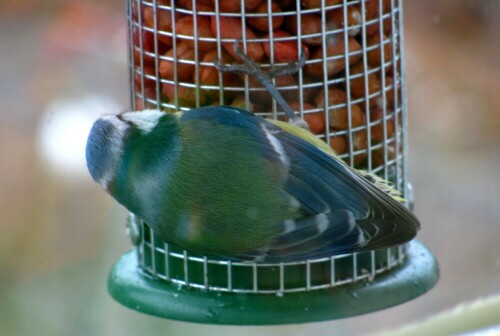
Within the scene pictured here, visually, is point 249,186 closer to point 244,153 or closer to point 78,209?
point 244,153

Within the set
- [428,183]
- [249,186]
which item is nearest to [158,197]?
[249,186]

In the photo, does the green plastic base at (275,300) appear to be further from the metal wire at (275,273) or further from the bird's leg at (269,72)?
the bird's leg at (269,72)

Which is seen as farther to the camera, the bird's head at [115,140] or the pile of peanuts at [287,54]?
the pile of peanuts at [287,54]

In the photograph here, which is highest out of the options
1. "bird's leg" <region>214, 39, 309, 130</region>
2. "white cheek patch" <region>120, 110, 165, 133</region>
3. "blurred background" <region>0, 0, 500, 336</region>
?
"bird's leg" <region>214, 39, 309, 130</region>

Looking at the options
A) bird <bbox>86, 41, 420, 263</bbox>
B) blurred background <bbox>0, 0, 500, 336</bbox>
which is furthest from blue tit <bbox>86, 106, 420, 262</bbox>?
blurred background <bbox>0, 0, 500, 336</bbox>

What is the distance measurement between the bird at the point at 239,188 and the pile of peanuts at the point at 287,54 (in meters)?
0.23

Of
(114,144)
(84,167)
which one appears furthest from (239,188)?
(84,167)

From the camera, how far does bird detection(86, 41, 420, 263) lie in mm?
3230

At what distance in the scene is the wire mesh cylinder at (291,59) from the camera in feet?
11.4

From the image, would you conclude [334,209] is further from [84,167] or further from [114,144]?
[84,167]

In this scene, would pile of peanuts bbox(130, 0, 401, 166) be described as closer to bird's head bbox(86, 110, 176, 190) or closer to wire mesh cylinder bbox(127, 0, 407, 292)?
wire mesh cylinder bbox(127, 0, 407, 292)

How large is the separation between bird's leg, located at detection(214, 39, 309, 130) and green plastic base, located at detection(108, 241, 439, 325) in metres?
0.53

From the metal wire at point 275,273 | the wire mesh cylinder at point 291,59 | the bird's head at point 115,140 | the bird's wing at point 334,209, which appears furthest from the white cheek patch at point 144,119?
the metal wire at point 275,273

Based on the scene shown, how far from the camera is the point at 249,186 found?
324 centimetres
